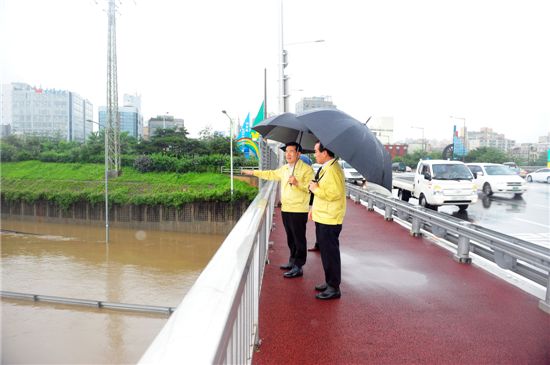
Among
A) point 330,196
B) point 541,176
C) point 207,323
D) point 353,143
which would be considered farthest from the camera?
point 541,176

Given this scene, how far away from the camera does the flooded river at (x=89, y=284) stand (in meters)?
14.2

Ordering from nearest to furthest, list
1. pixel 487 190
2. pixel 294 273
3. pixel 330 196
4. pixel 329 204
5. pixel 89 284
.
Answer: pixel 330 196 → pixel 329 204 → pixel 294 273 → pixel 487 190 → pixel 89 284

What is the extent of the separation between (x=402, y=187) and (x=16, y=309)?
17318 mm

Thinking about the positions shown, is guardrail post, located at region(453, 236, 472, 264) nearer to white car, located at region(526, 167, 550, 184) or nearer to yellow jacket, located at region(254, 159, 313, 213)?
yellow jacket, located at region(254, 159, 313, 213)

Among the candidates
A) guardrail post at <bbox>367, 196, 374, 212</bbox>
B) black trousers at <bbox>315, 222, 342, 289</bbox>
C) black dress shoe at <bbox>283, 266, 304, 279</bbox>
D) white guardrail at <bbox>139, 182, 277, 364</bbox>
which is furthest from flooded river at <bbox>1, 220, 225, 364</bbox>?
white guardrail at <bbox>139, 182, 277, 364</bbox>

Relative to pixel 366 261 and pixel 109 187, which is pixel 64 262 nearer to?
pixel 109 187

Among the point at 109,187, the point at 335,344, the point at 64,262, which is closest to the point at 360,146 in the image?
the point at 335,344

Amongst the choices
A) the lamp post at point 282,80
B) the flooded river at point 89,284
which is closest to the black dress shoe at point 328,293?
the lamp post at point 282,80

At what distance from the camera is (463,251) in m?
5.57

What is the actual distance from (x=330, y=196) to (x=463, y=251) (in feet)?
9.86

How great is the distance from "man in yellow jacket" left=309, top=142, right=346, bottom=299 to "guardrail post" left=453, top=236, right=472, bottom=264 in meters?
2.53

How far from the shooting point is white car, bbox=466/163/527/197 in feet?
54.3

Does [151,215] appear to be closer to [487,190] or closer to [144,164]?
[144,164]

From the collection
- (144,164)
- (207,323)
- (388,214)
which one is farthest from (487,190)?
(144,164)
